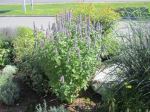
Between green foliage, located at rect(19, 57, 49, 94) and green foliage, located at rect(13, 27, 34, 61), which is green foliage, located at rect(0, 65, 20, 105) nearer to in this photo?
green foliage, located at rect(19, 57, 49, 94)

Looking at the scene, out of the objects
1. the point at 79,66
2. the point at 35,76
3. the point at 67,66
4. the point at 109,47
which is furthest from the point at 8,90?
the point at 109,47

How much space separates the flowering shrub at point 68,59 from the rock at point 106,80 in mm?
215

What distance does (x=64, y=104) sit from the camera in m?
7.05

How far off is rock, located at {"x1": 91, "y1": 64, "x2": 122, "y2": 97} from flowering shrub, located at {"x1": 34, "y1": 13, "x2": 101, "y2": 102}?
21 centimetres

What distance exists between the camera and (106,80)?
22.7 feet

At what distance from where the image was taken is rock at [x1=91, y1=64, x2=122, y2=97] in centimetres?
665

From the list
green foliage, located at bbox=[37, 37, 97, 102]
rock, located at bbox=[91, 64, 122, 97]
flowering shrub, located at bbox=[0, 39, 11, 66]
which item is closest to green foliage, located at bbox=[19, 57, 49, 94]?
green foliage, located at bbox=[37, 37, 97, 102]

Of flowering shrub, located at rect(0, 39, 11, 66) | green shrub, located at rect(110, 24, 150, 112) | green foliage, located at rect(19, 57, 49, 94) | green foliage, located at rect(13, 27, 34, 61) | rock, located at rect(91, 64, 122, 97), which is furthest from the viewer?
flowering shrub, located at rect(0, 39, 11, 66)

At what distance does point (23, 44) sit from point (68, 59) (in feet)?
6.99

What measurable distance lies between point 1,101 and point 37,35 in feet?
4.44

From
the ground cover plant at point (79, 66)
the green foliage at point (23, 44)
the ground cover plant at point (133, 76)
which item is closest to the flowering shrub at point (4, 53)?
the green foliage at point (23, 44)

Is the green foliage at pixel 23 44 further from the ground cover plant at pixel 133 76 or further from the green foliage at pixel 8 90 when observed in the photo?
the ground cover plant at pixel 133 76

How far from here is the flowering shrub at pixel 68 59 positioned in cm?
673

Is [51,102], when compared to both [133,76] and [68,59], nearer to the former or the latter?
[68,59]
